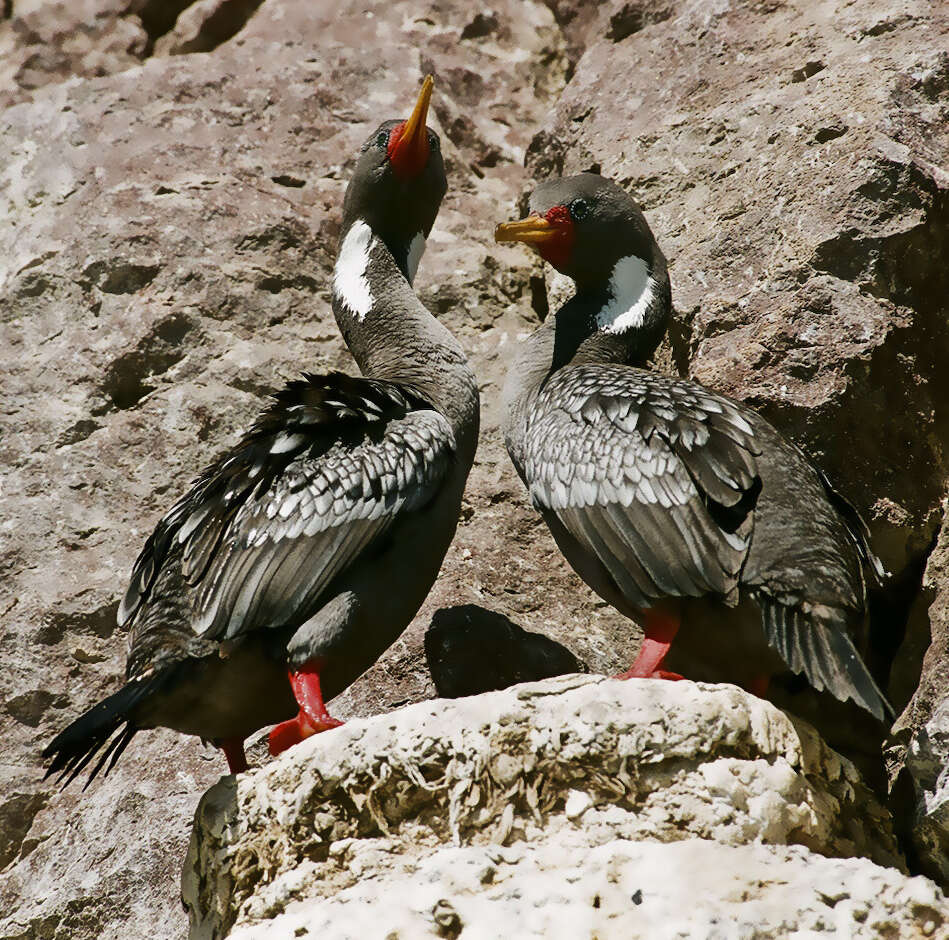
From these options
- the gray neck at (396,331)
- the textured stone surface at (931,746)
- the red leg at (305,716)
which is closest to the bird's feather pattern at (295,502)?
the red leg at (305,716)

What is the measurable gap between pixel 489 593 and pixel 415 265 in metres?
1.56

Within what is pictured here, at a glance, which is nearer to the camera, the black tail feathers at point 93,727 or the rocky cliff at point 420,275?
the black tail feathers at point 93,727

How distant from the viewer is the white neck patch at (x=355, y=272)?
618cm

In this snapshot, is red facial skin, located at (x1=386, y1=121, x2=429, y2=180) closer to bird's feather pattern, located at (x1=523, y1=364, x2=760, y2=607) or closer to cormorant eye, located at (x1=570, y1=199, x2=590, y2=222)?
cormorant eye, located at (x1=570, y1=199, x2=590, y2=222)

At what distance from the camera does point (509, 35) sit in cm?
877

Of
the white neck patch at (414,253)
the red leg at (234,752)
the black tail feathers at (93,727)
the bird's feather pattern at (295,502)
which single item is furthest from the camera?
the white neck patch at (414,253)

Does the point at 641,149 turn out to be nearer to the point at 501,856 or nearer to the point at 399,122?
the point at 399,122

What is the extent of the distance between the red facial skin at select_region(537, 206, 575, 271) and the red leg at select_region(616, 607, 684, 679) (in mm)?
1872

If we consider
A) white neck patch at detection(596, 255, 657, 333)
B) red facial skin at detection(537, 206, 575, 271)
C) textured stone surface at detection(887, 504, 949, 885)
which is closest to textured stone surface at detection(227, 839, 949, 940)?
textured stone surface at detection(887, 504, 949, 885)

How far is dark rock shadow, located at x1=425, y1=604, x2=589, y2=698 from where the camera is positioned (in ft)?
19.1

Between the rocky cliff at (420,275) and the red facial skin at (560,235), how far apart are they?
0.64m

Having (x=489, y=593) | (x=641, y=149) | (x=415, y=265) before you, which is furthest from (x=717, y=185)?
(x=489, y=593)

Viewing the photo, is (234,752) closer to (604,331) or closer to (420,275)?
(604,331)

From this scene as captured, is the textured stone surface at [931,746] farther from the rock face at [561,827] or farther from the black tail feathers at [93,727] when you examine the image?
the black tail feathers at [93,727]
